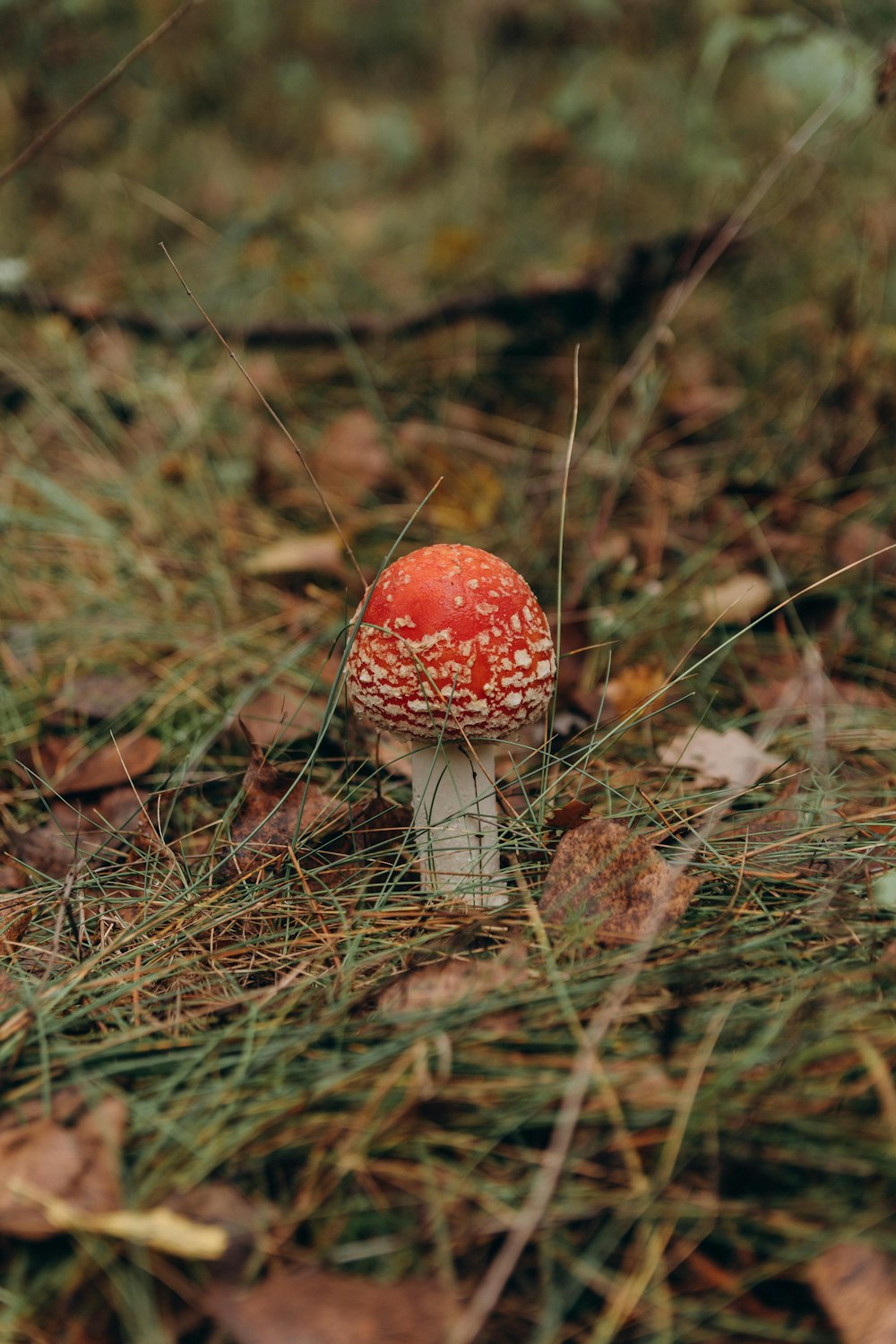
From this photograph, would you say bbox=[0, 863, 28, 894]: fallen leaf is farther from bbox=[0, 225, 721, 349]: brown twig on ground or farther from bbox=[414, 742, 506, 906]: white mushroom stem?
bbox=[0, 225, 721, 349]: brown twig on ground

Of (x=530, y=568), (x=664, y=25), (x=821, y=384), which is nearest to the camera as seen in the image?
(x=530, y=568)

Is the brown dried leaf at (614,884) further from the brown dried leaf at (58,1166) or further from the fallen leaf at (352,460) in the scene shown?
the fallen leaf at (352,460)

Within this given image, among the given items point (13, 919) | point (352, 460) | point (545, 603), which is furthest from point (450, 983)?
Result: point (352, 460)

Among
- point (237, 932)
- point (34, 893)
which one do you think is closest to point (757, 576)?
point (237, 932)

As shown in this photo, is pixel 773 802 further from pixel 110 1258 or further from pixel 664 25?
pixel 664 25

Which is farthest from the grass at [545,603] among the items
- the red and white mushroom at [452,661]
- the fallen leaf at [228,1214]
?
the red and white mushroom at [452,661]
